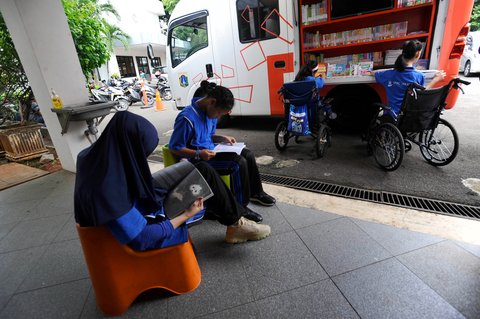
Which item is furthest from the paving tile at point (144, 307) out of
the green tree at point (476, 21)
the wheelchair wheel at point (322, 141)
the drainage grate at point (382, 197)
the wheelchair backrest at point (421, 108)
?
the green tree at point (476, 21)

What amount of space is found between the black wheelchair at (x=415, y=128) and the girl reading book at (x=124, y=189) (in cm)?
244

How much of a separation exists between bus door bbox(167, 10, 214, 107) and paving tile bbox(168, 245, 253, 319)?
3953mm

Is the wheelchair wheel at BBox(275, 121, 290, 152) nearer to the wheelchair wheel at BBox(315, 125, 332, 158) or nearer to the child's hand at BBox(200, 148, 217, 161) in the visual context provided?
the wheelchair wheel at BBox(315, 125, 332, 158)

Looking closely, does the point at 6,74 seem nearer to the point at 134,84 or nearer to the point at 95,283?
the point at 95,283

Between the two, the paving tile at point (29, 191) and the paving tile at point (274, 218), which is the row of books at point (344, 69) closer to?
the paving tile at point (274, 218)

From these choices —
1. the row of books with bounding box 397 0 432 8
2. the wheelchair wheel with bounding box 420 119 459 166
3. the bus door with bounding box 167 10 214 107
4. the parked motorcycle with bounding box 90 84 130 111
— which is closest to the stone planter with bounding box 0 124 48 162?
the bus door with bounding box 167 10 214 107

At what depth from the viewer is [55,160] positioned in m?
4.12

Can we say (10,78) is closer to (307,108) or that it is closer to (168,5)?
(307,108)

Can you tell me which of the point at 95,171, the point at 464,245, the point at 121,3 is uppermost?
the point at 121,3

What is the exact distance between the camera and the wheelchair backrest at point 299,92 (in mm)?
3158

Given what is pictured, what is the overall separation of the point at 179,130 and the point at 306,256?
1.29 meters

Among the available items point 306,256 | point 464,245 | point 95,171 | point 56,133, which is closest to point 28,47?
point 56,133

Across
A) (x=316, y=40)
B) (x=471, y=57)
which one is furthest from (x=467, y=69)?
(x=316, y=40)

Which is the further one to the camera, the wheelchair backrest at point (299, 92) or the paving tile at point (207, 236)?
the wheelchair backrest at point (299, 92)
